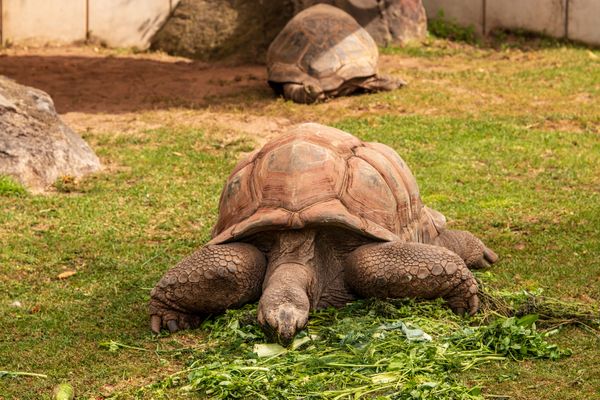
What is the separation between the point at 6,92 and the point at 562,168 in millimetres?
4029

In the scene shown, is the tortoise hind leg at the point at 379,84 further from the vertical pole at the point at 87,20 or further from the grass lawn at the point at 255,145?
the vertical pole at the point at 87,20

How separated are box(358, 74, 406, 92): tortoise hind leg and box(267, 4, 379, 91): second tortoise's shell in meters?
0.08

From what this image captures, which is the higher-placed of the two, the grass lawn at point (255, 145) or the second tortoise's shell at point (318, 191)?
the second tortoise's shell at point (318, 191)

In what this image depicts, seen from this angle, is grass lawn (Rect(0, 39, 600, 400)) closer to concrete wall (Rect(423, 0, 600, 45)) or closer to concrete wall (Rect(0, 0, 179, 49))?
concrete wall (Rect(423, 0, 600, 45))

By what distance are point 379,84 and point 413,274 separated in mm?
5965

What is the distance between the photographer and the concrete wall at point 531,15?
1234 cm

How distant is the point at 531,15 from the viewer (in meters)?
12.9

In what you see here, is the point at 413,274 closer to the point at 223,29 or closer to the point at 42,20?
the point at 223,29

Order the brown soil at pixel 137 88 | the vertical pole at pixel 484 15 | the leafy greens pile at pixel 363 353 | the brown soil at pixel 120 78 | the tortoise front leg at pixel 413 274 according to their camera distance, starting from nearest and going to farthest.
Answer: the leafy greens pile at pixel 363 353 < the tortoise front leg at pixel 413 274 < the brown soil at pixel 137 88 < the brown soil at pixel 120 78 < the vertical pole at pixel 484 15

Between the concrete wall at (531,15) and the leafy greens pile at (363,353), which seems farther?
the concrete wall at (531,15)

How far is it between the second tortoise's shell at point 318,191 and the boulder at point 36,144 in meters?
2.70

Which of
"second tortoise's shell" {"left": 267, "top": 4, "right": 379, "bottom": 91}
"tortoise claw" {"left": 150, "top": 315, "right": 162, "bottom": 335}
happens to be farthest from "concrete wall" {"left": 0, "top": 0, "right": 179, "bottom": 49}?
"tortoise claw" {"left": 150, "top": 315, "right": 162, "bottom": 335}

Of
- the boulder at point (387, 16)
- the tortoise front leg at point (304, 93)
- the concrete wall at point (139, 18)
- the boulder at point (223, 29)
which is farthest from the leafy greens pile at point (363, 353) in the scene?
the concrete wall at point (139, 18)

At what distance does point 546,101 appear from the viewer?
973 cm
